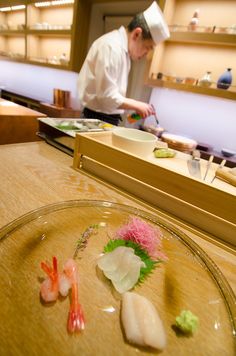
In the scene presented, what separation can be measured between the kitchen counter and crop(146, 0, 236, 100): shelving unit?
1586mm

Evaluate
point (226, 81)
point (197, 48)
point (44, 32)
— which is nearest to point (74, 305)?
point (226, 81)

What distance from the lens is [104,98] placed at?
169 centimetres

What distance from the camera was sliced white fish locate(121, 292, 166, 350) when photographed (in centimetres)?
28

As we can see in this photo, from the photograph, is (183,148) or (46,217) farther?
(183,148)

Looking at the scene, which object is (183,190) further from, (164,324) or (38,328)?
(38,328)

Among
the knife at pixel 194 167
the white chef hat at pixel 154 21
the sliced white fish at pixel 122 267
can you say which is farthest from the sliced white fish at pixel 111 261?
the white chef hat at pixel 154 21

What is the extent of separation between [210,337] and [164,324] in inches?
2.5

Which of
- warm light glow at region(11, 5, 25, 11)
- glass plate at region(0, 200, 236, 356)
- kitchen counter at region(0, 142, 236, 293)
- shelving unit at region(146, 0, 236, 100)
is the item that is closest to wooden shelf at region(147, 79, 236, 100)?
shelving unit at region(146, 0, 236, 100)

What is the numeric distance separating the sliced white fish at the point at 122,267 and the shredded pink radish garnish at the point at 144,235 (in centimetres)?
3

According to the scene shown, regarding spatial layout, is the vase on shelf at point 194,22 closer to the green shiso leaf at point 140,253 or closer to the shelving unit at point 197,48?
the shelving unit at point 197,48

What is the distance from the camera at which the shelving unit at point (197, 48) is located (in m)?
1.84

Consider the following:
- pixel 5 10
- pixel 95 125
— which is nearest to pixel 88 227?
pixel 95 125

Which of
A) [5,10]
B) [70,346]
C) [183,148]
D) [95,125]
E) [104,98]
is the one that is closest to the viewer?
[70,346]

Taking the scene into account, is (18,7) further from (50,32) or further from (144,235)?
(144,235)
